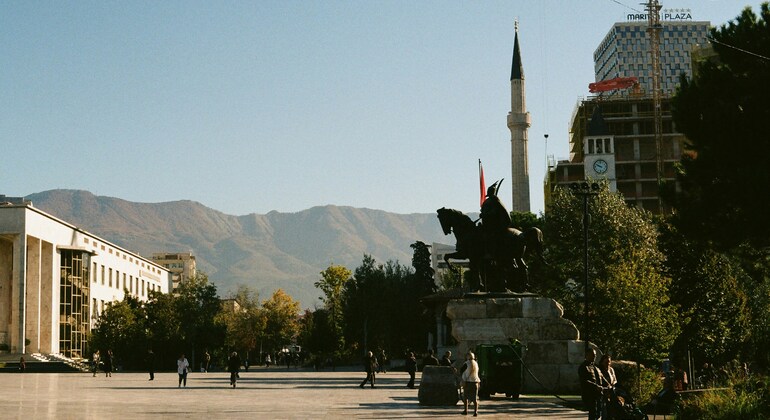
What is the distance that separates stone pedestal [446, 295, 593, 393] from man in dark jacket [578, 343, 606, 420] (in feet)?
40.7

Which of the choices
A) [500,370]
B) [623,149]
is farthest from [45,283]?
[623,149]

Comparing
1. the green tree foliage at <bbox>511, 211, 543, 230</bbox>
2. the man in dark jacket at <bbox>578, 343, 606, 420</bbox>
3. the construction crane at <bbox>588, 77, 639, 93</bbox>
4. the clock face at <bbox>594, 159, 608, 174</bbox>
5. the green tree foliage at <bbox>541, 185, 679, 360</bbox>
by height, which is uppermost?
the construction crane at <bbox>588, 77, 639, 93</bbox>

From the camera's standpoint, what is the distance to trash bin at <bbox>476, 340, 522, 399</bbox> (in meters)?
27.1

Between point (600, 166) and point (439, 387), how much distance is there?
9477 cm

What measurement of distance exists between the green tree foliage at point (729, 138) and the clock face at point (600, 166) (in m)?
89.2

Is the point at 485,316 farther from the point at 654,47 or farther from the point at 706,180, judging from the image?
the point at 654,47

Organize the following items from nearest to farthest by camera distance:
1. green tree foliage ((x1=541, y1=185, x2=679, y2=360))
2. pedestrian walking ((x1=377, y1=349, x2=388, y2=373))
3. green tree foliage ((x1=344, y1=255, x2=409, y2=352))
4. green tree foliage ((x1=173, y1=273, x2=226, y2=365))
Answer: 1. green tree foliage ((x1=541, y1=185, x2=679, y2=360))
2. pedestrian walking ((x1=377, y1=349, x2=388, y2=373))
3. green tree foliage ((x1=173, y1=273, x2=226, y2=365))
4. green tree foliage ((x1=344, y1=255, x2=409, y2=352))

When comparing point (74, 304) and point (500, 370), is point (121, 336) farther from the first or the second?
point (500, 370)

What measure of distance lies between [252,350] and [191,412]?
316 ft

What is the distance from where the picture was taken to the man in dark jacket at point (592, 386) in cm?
1677

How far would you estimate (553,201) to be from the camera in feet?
196

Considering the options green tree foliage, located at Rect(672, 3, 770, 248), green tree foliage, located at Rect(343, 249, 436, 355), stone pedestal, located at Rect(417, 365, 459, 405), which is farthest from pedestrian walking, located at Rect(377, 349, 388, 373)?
green tree foliage, located at Rect(672, 3, 770, 248)

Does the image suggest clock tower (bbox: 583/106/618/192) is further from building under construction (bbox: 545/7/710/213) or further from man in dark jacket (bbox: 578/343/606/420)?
man in dark jacket (bbox: 578/343/606/420)

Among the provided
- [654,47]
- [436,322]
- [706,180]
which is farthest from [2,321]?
[654,47]
